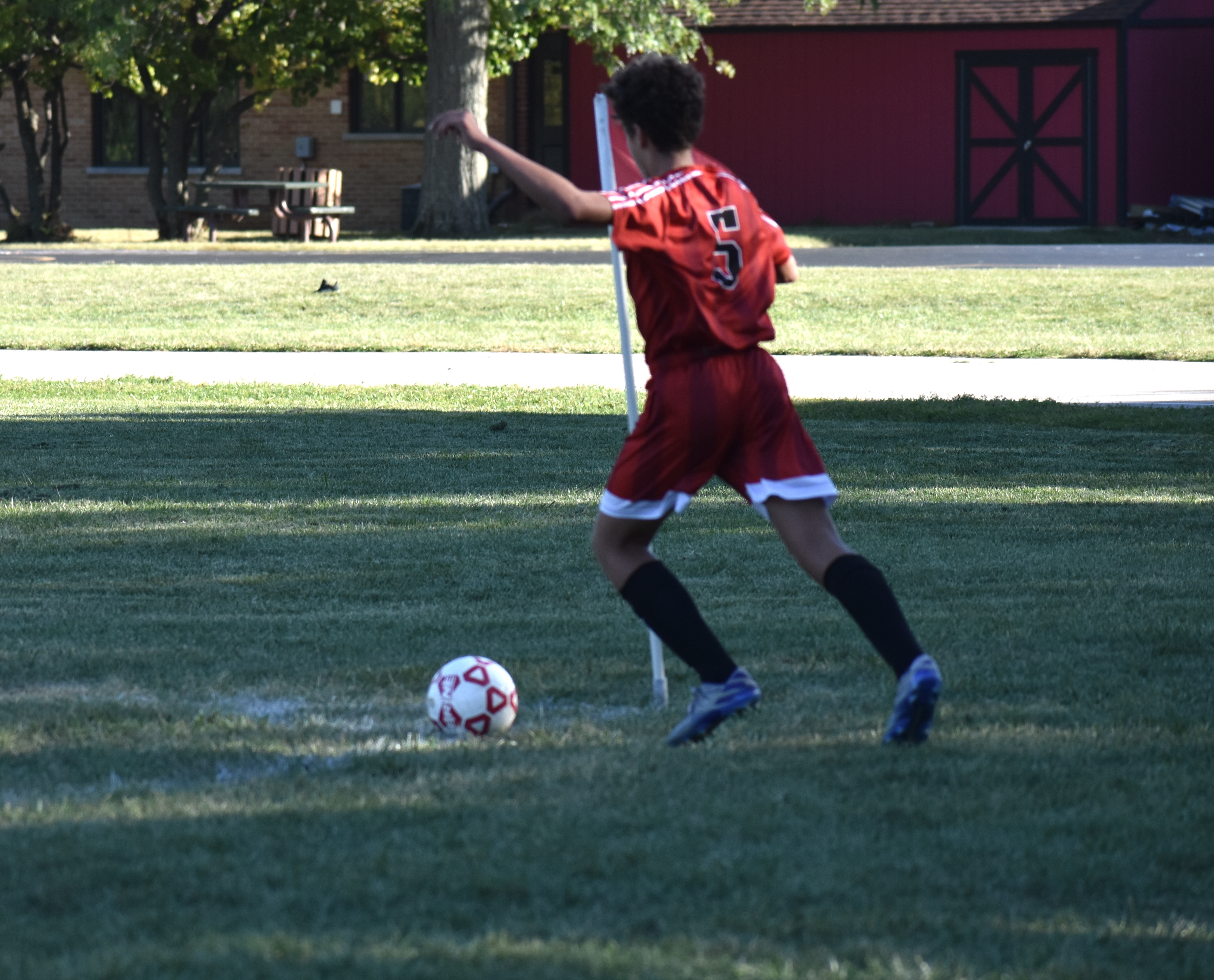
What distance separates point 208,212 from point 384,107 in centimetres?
812

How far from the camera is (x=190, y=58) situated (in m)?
31.9

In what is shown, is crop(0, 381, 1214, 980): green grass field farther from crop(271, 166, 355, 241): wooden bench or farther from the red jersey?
crop(271, 166, 355, 241): wooden bench

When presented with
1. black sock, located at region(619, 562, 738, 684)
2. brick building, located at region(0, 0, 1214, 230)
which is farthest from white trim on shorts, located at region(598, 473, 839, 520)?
brick building, located at region(0, 0, 1214, 230)

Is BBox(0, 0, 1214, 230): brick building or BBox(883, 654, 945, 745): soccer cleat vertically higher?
BBox(0, 0, 1214, 230): brick building

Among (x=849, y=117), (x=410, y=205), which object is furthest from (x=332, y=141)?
(x=849, y=117)

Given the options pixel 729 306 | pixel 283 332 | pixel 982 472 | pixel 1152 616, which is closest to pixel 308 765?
pixel 729 306

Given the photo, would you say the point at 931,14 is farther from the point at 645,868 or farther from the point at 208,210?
the point at 645,868

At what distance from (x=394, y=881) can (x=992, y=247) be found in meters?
24.9

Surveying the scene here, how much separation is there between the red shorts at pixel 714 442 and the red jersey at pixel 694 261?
0.07 m

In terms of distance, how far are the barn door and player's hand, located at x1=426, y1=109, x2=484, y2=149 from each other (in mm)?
30909

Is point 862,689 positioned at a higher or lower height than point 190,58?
lower

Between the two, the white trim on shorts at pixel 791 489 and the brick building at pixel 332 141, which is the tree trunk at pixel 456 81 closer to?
the brick building at pixel 332 141

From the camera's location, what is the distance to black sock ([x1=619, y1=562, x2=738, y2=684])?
454 cm

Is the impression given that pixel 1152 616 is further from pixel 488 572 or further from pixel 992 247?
pixel 992 247
